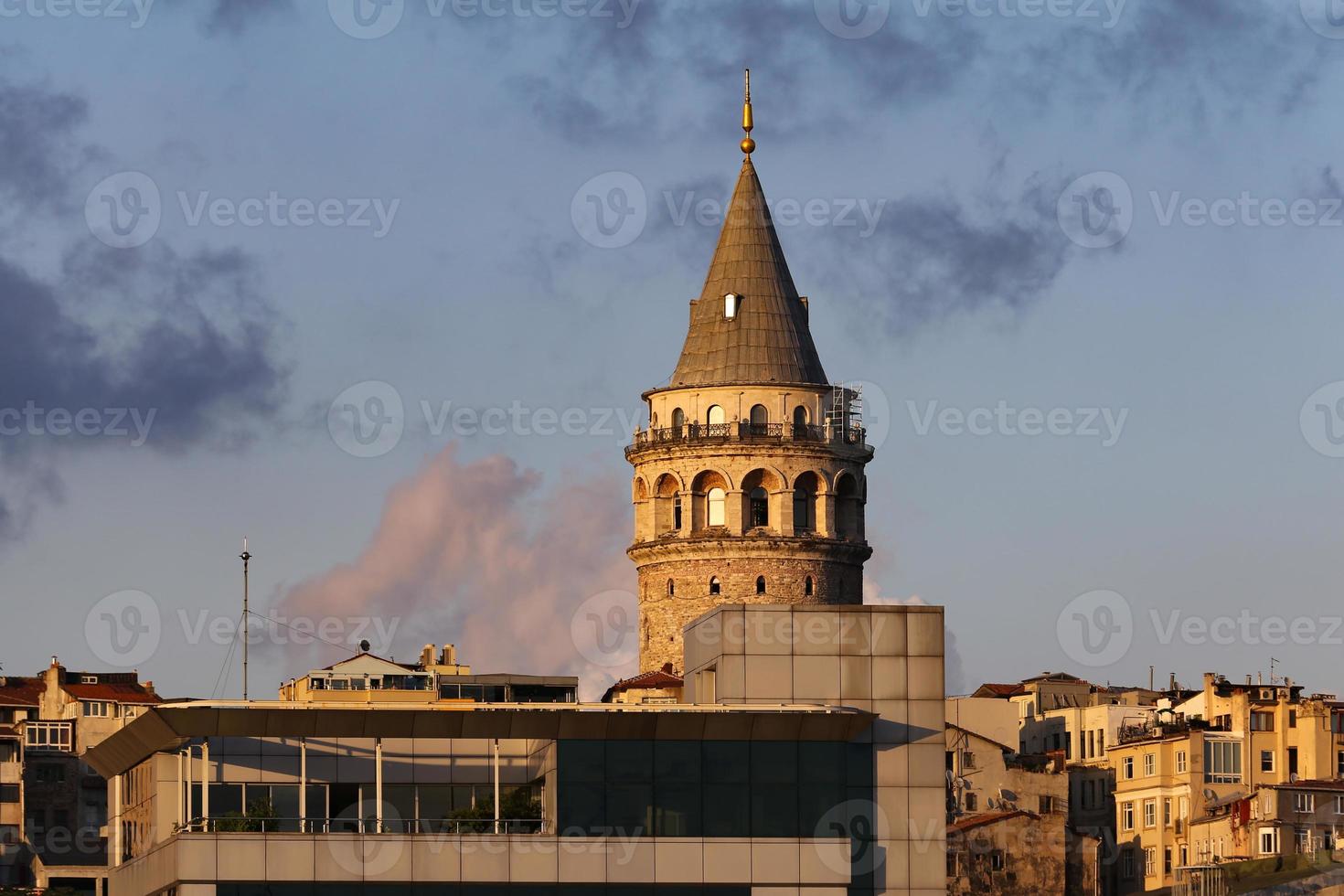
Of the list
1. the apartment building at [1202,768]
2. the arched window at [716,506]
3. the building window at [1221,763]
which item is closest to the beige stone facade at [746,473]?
the arched window at [716,506]

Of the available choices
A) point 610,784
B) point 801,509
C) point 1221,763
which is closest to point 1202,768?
point 1221,763

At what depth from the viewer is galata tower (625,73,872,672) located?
15050cm

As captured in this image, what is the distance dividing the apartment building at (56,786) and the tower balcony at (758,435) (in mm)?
25144

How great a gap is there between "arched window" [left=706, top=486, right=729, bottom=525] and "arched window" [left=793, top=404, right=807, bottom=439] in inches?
161

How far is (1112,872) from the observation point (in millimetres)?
133750

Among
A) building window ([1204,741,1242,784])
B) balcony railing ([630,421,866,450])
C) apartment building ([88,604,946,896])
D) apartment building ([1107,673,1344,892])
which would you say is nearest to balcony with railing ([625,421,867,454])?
balcony railing ([630,421,866,450])

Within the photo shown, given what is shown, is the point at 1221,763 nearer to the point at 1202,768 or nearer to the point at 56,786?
the point at 1202,768

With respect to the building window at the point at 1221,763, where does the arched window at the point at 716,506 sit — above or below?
above

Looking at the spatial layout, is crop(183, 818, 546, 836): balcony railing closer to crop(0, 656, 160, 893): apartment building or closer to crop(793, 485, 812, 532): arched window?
crop(0, 656, 160, 893): apartment building

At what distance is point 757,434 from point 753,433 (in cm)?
20

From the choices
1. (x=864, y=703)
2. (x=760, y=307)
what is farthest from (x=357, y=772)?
(x=760, y=307)

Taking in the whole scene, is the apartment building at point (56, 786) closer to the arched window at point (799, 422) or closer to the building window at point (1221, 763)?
the arched window at point (799, 422)

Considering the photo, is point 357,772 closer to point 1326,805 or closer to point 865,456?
point 1326,805

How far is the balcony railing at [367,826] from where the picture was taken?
83562 millimetres
